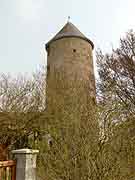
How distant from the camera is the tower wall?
2267cm

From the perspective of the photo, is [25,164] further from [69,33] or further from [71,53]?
[69,33]

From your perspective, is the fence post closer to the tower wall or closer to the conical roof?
the tower wall

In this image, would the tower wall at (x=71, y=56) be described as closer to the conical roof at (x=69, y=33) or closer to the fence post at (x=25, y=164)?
the conical roof at (x=69, y=33)

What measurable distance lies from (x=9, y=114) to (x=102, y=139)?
7805 mm

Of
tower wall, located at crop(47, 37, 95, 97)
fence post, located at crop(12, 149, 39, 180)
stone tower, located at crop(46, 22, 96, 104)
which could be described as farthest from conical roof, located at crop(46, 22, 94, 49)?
fence post, located at crop(12, 149, 39, 180)

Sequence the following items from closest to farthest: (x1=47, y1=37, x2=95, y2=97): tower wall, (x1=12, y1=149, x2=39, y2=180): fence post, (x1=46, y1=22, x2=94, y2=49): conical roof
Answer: (x1=12, y1=149, x2=39, y2=180): fence post < (x1=47, y1=37, x2=95, y2=97): tower wall < (x1=46, y1=22, x2=94, y2=49): conical roof

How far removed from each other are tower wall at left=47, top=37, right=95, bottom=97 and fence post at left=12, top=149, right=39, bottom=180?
17531 mm

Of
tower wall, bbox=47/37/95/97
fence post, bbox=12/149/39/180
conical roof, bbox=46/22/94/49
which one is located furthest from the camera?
conical roof, bbox=46/22/94/49

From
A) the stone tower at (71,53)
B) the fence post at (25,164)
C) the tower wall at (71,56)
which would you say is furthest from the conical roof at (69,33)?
the fence post at (25,164)

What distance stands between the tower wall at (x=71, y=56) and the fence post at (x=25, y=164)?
57.5 feet

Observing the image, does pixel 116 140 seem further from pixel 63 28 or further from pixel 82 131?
pixel 63 28

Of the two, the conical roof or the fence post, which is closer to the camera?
the fence post

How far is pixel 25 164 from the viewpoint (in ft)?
15.7

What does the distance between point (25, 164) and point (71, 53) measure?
1921cm
